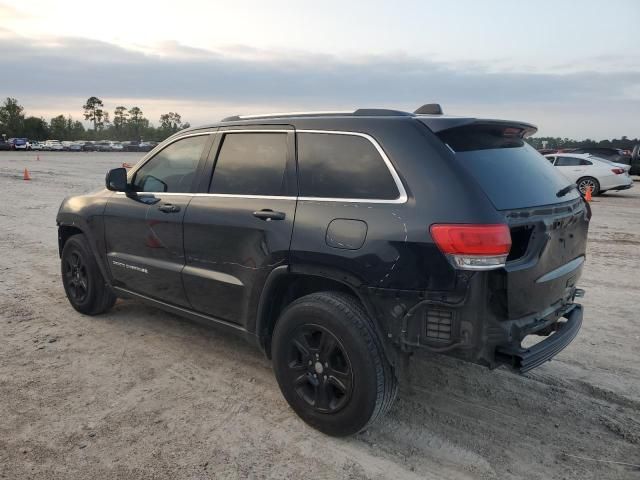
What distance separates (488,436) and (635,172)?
25.3 metres

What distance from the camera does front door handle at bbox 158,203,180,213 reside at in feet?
13.2

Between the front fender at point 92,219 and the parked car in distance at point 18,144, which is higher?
the parked car in distance at point 18,144

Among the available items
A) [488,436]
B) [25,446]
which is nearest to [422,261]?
[488,436]

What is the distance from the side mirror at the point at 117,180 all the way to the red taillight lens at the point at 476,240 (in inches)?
115

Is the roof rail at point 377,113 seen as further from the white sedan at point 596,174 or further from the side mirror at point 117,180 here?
the white sedan at point 596,174

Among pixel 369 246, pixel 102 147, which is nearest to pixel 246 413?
pixel 369 246

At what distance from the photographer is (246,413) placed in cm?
343

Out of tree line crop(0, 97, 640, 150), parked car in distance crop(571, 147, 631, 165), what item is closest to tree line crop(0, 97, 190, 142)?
tree line crop(0, 97, 640, 150)

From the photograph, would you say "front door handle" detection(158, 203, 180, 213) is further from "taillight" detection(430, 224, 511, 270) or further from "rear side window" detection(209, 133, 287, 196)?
"taillight" detection(430, 224, 511, 270)

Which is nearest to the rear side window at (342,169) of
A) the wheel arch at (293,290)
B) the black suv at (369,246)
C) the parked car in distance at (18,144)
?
the black suv at (369,246)

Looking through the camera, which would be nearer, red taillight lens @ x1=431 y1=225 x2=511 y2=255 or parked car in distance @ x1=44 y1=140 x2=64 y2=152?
red taillight lens @ x1=431 y1=225 x2=511 y2=255

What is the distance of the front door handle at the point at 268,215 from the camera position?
3.31 meters

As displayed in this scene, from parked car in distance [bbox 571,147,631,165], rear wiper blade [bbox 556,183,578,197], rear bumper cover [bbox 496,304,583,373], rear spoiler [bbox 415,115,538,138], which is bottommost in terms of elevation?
rear bumper cover [bbox 496,304,583,373]

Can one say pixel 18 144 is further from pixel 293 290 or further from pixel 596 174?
pixel 293 290
